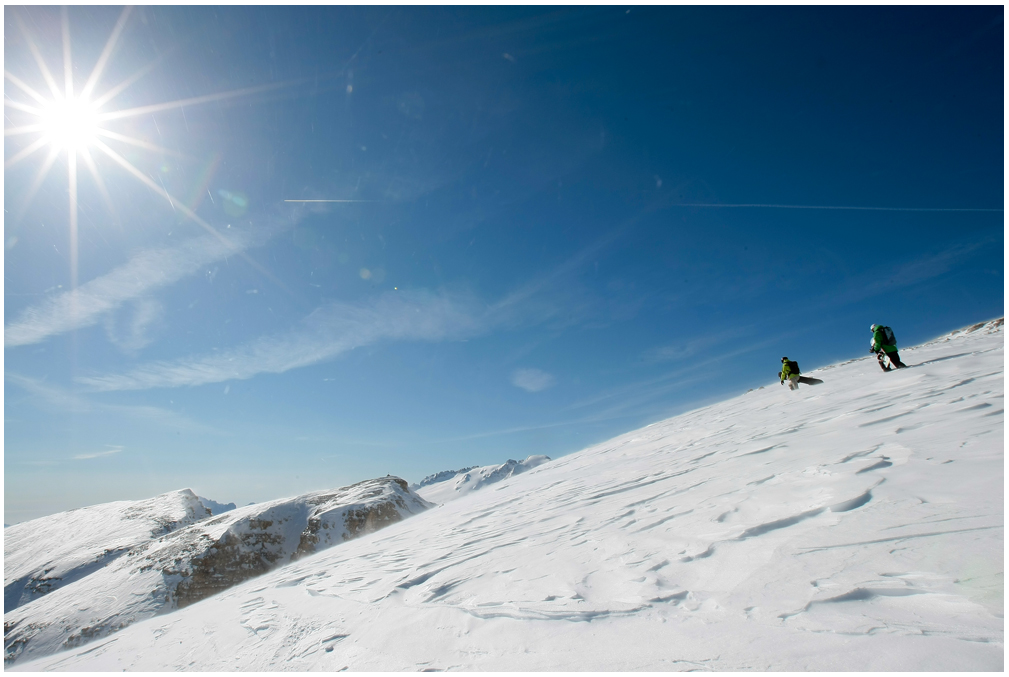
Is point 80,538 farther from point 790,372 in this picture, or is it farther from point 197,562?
point 790,372

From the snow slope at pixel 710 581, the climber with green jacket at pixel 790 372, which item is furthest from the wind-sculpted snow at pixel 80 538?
the climber with green jacket at pixel 790 372

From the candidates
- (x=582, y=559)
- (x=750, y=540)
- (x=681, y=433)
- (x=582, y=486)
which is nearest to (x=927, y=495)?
(x=750, y=540)

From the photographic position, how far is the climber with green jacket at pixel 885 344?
1066 cm

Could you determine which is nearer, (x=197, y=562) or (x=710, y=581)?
(x=710, y=581)

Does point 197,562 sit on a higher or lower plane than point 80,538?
lower

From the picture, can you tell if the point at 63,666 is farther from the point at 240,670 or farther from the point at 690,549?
the point at 690,549

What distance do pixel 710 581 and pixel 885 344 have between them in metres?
11.9

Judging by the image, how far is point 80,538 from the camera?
2652cm

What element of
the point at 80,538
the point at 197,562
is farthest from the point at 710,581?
the point at 80,538

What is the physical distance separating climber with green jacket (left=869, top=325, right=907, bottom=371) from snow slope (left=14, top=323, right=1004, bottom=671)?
15.7 feet

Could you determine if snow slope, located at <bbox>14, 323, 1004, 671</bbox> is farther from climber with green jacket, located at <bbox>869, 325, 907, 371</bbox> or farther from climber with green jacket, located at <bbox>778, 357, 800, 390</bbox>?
climber with green jacket, located at <bbox>778, 357, 800, 390</bbox>

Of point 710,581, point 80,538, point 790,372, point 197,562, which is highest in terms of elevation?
point 80,538

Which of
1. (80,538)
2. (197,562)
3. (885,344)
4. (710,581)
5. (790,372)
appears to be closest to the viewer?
(710,581)

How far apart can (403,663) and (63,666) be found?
20.3ft
